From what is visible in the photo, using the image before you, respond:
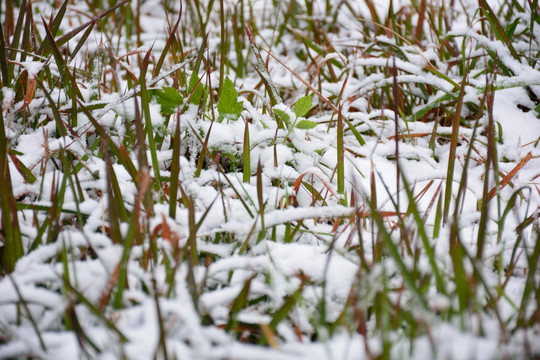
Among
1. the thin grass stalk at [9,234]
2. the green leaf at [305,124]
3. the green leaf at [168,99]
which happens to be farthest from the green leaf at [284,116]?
the thin grass stalk at [9,234]

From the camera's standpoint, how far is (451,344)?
0.39m

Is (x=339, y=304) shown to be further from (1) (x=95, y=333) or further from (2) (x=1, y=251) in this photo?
(2) (x=1, y=251)

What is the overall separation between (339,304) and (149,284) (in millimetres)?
238

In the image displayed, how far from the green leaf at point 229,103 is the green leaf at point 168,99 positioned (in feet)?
0.28

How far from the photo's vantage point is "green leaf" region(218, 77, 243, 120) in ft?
3.14

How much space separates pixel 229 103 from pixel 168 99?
127 millimetres

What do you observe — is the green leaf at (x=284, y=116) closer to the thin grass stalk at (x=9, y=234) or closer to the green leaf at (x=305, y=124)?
the green leaf at (x=305, y=124)

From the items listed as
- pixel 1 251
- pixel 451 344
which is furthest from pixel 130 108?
pixel 451 344

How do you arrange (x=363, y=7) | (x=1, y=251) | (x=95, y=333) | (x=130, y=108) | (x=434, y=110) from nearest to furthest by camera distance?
1. (x=95, y=333)
2. (x=1, y=251)
3. (x=130, y=108)
4. (x=434, y=110)
5. (x=363, y=7)

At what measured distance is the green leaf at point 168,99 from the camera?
3.14 ft

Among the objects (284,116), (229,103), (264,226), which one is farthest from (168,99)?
(264,226)

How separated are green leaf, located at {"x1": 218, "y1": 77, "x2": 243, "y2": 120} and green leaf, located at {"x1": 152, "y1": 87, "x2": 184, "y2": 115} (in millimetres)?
84

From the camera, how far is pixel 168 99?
968mm

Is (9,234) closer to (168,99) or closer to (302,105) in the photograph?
(168,99)
